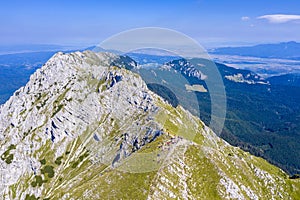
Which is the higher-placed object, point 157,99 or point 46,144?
point 157,99

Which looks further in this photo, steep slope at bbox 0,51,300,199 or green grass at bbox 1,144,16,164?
green grass at bbox 1,144,16,164

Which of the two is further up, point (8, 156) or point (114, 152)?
point (114, 152)

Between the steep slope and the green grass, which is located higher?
the steep slope

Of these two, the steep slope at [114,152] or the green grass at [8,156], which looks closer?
the steep slope at [114,152]

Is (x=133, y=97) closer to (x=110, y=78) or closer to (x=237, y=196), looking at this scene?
(x=110, y=78)

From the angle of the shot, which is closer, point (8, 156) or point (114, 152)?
point (114, 152)

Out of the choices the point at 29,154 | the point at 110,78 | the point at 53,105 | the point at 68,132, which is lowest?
the point at 29,154

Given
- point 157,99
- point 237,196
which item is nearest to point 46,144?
point 157,99

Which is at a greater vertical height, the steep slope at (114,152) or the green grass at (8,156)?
the steep slope at (114,152)
